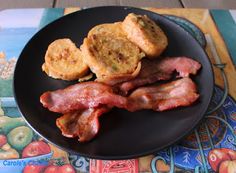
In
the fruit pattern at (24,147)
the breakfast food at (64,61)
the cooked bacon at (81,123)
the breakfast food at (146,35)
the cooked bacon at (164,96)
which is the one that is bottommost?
the fruit pattern at (24,147)

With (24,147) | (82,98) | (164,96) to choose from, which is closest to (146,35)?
(164,96)

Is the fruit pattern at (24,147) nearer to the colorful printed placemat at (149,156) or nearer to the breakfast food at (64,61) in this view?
the colorful printed placemat at (149,156)

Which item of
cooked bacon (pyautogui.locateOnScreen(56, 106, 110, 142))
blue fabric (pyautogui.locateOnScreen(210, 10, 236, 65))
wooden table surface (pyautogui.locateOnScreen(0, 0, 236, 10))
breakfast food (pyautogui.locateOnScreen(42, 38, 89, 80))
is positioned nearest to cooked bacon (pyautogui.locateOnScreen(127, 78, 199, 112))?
cooked bacon (pyautogui.locateOnScreen(56, 106, 110, 142))

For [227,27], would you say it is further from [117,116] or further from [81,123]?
[81,123]

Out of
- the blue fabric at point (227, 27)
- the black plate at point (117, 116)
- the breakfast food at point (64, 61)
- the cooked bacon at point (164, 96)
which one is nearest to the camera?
the black plate at point (117, 116)

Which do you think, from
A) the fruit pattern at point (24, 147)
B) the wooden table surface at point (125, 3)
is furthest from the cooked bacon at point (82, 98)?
the wooden table surface at point (125, 3)
